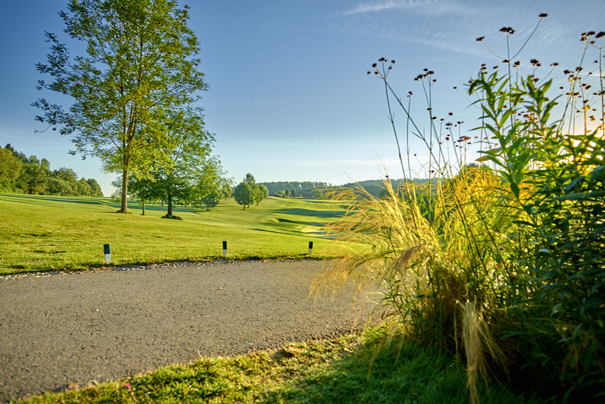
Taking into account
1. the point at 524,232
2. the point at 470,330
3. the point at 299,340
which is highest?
the point at 524,232

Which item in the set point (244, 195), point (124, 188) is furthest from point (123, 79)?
point (244, 195)

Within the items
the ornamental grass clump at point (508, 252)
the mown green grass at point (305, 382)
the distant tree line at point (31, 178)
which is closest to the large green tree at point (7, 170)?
the distant tree line at point (31, 178)

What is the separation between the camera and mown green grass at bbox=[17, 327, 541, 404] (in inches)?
88.3

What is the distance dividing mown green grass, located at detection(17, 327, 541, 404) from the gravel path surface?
0.29 meters

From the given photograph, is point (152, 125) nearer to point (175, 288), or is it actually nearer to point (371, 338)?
point (175, 288)

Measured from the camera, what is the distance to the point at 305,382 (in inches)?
104

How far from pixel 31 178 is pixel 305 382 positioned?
86.4 metres

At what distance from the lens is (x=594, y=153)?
5.63 feet

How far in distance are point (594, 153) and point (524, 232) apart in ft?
2.94

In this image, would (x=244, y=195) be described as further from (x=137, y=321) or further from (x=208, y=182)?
(x=137, y=321)

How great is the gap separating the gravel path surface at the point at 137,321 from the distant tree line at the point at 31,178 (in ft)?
208

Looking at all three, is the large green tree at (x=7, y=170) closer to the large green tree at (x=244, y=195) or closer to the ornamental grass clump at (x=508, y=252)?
the large green tree at (x=244, y=195)

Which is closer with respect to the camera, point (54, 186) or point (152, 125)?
point (152, 125)

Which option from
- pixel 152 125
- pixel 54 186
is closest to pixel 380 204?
pixel 152 125
